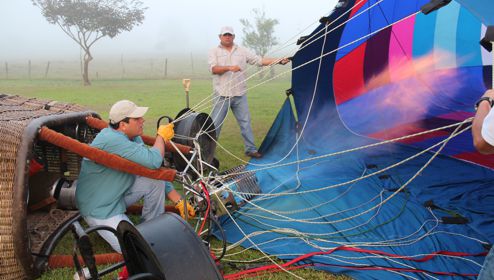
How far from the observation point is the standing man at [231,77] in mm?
5117

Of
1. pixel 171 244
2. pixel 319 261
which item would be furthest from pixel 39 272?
pixel 319 261

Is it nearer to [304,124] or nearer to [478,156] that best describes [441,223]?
[478,156]

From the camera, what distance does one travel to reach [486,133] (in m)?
1.63

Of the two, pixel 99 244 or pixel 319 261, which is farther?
pixel 99 244

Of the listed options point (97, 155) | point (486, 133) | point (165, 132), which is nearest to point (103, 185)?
point (97, 155)

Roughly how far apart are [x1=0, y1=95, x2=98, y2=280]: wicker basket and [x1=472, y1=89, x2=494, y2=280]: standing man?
214 cm

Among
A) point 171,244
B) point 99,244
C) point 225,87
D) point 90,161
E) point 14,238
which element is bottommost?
point 99,244

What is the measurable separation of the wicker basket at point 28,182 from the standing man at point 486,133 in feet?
7.03

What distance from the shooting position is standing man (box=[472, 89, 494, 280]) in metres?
1.62

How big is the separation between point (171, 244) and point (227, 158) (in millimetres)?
3460

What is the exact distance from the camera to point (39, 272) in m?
2.46

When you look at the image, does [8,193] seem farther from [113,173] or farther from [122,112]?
[122,112]

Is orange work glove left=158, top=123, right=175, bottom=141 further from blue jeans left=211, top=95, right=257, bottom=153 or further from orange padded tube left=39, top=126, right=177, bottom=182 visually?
blue jeans left=211, top=95, right=257, bottom=153

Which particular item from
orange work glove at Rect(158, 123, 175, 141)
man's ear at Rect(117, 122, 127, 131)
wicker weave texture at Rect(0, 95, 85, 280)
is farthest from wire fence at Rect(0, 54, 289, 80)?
wicker weave texture at Rect(0, 95, 85, 280)
